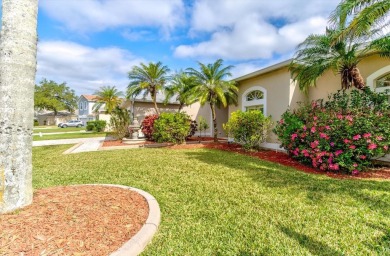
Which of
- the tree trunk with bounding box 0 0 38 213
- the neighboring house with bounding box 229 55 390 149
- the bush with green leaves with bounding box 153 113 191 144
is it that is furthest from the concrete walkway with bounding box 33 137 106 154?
the neighboring house with bounding box 229 55 390 149

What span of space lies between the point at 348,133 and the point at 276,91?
5.48m

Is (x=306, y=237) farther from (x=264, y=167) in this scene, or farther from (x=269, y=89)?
(x=269, y=89)

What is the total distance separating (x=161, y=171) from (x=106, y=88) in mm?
27746

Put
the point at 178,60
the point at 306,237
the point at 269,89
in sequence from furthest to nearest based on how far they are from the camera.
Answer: the point at 178,60
the point at 269,89
the point at 306,237

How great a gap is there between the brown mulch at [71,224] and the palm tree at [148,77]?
1543 centimetres

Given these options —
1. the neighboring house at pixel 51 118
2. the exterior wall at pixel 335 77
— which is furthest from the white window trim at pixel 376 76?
the neighboring house at pixel 51 118

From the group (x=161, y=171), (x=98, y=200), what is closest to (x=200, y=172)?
(x=161, y=171)

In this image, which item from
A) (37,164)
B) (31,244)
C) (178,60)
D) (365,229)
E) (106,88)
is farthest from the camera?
(106,88)

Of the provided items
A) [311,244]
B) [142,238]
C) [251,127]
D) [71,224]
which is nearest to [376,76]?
[251,127]

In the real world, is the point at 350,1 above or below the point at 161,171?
above

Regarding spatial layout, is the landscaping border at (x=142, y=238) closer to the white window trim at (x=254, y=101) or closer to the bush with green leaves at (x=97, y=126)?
the white window trim at (x=254, y=101)

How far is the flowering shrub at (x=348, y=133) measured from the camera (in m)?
6.76

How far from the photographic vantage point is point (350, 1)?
676 centimetres

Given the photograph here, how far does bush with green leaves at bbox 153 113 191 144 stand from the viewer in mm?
13750
